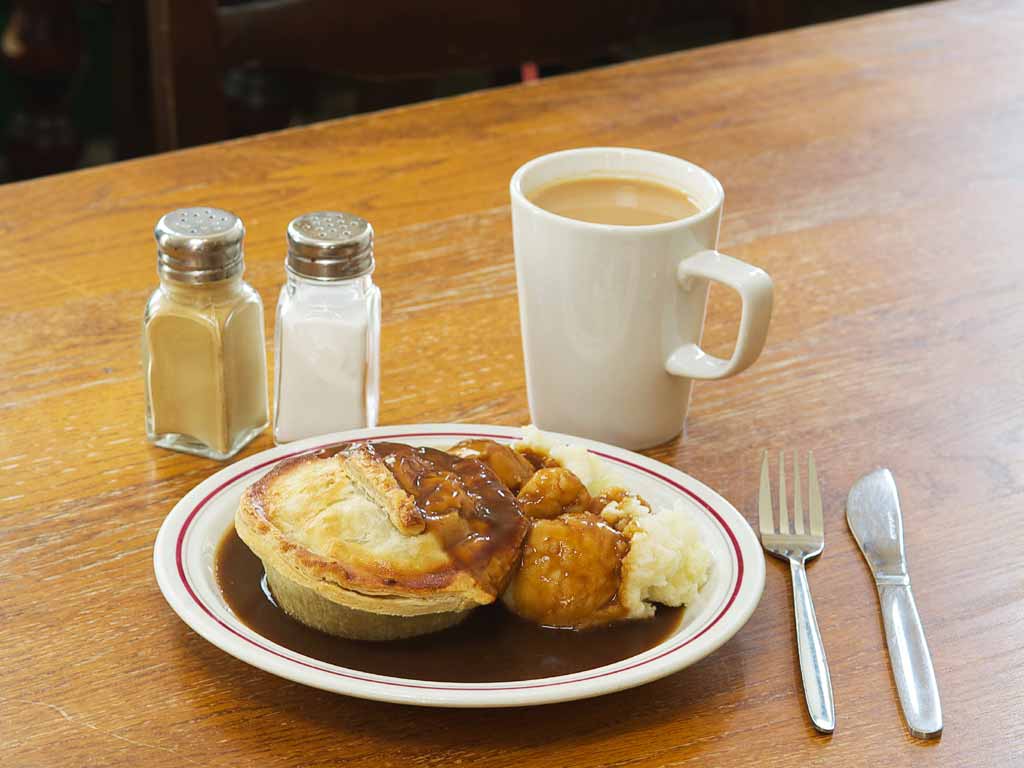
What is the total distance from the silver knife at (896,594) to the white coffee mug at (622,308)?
0.40 feet

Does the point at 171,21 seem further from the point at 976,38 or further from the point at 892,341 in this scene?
the point at 976,38

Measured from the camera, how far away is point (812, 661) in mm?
705

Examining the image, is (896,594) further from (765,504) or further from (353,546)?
(353,546)

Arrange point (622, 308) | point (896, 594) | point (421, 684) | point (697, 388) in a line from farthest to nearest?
1. point (697, 388)
2. point (622, 308)
3. point (896, 594)
4. point (421, 684)

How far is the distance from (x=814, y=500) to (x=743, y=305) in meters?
0.13

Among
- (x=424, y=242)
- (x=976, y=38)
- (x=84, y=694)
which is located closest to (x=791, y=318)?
(x=424, y=242)

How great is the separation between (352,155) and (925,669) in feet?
2.80

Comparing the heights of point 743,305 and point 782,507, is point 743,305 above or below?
above

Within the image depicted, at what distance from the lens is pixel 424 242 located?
3.92 ft

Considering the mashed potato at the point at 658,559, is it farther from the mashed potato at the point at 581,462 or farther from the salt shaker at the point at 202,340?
the salt shaker at the point at 202,340

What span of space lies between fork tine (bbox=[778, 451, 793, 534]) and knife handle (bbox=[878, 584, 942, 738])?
7 centimetres

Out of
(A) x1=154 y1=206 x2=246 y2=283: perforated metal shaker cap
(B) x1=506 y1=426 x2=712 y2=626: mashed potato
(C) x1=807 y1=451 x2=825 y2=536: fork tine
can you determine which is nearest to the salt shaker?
(A) x1=154 y1=206 x2=246 y2=283: perforated metal shaker cap

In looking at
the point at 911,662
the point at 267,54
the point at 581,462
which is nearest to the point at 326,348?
the point at 581,462

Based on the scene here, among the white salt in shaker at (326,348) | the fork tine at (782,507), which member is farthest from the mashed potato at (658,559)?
the white salt in shaker at (326,348)
